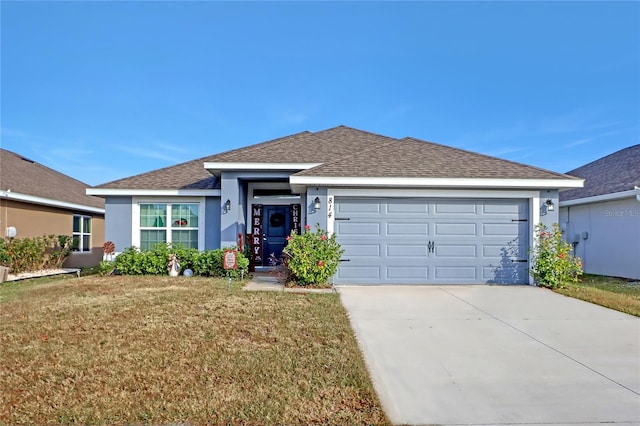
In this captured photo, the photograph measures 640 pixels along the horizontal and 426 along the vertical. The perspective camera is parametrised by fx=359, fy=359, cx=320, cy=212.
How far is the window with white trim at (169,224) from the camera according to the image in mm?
11305

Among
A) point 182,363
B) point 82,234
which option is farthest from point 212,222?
point 82,234

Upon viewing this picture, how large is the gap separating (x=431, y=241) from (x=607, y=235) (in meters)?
6.86

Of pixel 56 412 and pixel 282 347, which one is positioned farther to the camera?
pixel 282 347

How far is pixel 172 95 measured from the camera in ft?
48.6

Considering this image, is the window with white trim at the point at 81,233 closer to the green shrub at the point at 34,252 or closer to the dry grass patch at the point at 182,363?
the green shrub at the point at 34,252

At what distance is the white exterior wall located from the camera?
34.7ft

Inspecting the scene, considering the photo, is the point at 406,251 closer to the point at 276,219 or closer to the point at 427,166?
the point at 427,166

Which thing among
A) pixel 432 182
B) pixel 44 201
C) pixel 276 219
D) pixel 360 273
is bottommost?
pixel 360 273

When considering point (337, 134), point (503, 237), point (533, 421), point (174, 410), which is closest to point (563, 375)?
point (533, 421)

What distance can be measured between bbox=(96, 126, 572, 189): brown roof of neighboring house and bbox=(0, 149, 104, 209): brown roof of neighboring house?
4165 millimetres

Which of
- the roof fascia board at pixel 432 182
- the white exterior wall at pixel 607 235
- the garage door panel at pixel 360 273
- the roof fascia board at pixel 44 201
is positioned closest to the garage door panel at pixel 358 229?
the garage door panel at pixel 360 273

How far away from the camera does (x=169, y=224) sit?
1134cm

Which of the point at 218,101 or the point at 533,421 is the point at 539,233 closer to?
the point at 533,421

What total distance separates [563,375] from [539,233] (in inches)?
243
